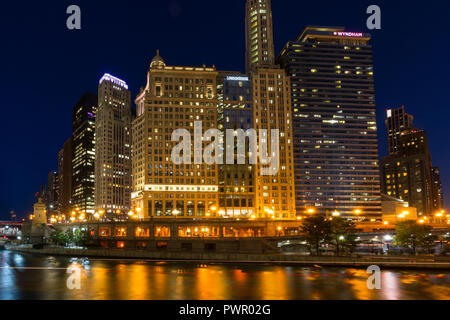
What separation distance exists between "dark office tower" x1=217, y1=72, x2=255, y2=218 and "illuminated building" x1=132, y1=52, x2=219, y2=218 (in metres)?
8.02

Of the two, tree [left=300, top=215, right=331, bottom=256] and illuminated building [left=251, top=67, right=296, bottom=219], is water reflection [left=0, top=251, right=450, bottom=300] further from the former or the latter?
illuminated building [left=251, top=67, right=296, bottom=219]

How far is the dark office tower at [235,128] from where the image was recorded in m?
183

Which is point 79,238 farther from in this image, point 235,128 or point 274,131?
point 274,131

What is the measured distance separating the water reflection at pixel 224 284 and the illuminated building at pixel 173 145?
99606 mm

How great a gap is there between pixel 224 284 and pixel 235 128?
138m

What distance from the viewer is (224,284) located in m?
53.7

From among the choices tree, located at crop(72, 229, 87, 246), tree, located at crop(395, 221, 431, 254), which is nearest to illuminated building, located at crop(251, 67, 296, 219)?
tree, located at crop(72, 229, 87, 246)

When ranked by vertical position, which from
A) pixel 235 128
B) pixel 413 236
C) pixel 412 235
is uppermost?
pixel 235 128

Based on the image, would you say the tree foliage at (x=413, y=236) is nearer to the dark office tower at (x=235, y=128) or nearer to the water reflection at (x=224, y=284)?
the water reflection at (x=224, y=284)

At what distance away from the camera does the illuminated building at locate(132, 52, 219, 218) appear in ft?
564

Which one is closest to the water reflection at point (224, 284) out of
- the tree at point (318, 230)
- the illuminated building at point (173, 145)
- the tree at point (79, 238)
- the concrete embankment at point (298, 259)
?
the concrete embankment at point (298, 259)

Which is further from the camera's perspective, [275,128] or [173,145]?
[275,128]

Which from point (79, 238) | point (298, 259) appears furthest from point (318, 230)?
point (79, 238)

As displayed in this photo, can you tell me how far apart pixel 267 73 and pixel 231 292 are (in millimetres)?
159905
